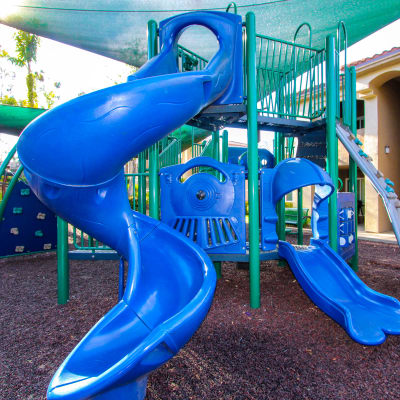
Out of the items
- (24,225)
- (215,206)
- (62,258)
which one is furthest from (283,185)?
(24,225)

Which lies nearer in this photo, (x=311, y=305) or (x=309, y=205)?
(x=311, y=305)

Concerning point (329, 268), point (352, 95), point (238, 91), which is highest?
point (352, 95)

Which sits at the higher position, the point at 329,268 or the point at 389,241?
the point at 329,268

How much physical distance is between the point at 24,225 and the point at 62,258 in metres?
3.13

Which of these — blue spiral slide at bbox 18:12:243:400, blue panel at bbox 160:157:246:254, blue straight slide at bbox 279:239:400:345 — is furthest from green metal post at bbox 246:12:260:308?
blue spiral slide at bbox 18:12:243:400

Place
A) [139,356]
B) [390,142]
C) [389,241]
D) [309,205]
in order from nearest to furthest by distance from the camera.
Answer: [139,356] < [389,241] < [390,142] < [309,205]

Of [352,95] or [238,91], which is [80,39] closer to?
[238,91]

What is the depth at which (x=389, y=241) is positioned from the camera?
23.9 feet

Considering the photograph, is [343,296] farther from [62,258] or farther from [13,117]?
[13,117]

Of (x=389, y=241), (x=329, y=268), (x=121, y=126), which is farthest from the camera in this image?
(x=389, y=241)

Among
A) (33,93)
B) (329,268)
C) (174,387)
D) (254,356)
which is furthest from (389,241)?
(33,93)

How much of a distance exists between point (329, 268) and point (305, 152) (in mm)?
2045

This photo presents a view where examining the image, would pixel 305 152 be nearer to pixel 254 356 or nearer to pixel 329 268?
pixel 329 268

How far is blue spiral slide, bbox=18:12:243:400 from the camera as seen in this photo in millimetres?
1378
